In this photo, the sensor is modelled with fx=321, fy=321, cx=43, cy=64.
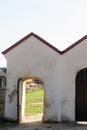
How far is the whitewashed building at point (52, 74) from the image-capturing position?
18.2 m

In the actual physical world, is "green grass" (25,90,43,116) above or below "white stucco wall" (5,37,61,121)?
below

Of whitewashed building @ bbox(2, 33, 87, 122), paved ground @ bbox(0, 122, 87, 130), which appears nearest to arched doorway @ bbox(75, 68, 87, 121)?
whitewashed building @ bbox(2, 33, 87, 122)

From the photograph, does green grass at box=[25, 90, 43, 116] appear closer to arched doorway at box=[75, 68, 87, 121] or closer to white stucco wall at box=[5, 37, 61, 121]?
white stucco wall at box=[5, 37, 61, 121]

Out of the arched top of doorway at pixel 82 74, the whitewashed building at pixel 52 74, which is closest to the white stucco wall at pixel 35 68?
the whitewashed building at pixel 52 74

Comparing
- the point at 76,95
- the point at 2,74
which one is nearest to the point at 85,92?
the point at 76,95

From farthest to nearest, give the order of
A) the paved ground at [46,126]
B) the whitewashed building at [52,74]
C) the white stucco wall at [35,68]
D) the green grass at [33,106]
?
the green grass at [33,106] → the white stucco wall at [35,68] → the whitewashed building at [52,74] → the paved ground at [46,126]

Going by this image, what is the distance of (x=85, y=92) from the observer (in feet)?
60.6

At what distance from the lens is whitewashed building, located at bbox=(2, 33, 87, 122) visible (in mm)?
18203

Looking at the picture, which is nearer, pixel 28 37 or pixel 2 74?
pixel 28 37

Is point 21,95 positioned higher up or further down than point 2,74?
further down

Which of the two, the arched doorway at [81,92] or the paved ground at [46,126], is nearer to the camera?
the paved ground at [46,126]

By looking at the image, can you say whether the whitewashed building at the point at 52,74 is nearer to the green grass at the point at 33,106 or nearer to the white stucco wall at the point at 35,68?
the white stucco wall at the point at 35,68

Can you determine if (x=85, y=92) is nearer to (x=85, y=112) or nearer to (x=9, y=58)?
(x=85, y=112)

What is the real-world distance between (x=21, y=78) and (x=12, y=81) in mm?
565
